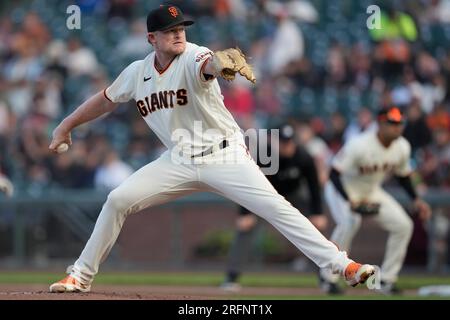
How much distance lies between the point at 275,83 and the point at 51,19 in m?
4.74

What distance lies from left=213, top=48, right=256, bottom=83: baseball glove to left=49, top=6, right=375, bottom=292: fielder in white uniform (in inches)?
16.0

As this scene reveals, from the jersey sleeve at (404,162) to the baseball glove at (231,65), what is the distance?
437 cm

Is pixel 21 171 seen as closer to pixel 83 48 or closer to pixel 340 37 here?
pixel 83 48

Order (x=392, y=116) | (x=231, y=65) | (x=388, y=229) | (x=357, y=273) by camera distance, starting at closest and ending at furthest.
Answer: (x=231, y=65), (x=357, y=273), (x=392, y=116), (x=388, y=229)

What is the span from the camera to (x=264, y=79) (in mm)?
16062

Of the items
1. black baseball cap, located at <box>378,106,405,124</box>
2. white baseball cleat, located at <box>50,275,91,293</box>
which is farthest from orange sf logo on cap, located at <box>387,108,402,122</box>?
white baseball cleat, located at <box>50,275,91,293</box>

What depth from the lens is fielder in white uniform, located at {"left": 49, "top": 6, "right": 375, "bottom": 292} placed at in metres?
7.43

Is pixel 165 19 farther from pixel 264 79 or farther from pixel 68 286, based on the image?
pixel 264 79

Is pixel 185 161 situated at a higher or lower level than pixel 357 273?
higher

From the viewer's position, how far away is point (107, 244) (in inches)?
303

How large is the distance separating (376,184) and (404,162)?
40 centimetres

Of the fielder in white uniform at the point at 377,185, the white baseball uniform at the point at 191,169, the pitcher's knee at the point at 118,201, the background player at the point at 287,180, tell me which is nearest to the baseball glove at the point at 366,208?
the fielder in white uniform at the point at 377,185

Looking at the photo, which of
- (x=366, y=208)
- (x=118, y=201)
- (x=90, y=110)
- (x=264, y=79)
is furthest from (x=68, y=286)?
(x=264, y=79)

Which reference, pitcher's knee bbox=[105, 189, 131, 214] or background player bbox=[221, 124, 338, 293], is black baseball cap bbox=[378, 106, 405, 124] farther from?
pitcher's knee bbox=[105, 189, 131, 214]
